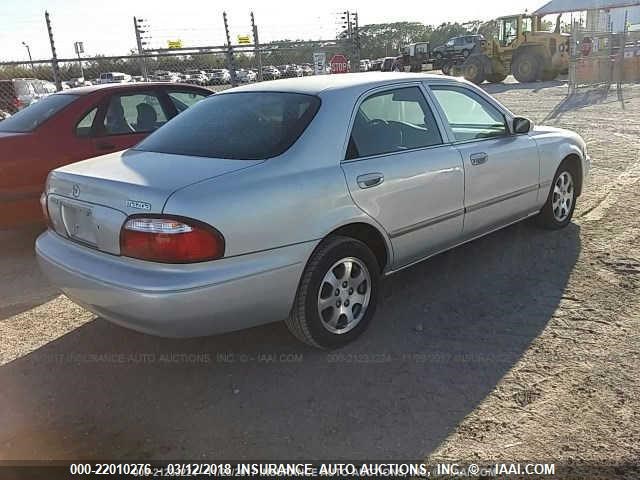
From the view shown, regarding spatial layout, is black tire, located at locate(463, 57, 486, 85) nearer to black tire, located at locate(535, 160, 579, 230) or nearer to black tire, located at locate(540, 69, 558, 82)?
black tire, located at locate(540, 69, 558, 82)

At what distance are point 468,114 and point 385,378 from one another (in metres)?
2.30

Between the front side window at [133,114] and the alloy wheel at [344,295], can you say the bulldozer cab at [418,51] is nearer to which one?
the front side window at [133,114]

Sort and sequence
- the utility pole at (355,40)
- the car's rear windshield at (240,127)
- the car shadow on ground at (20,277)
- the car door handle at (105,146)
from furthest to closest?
the utility pole at (355,40), the car door handle at (105,146), the car shadow on ground at (20,277), the car's rear windshield at (240,127)

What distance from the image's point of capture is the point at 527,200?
187 inches

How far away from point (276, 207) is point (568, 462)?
69.8 inches

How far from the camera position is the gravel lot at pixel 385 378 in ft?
8.61

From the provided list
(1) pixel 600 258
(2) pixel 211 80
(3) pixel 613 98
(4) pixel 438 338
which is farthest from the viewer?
(2) pixel 211 80

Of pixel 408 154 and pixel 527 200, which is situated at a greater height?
pixel 408 154

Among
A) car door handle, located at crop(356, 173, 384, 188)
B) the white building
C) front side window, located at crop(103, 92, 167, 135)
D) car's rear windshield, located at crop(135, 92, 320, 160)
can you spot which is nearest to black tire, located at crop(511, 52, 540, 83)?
the white building

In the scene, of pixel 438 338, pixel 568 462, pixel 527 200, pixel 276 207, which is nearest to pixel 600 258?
pixel 527 200

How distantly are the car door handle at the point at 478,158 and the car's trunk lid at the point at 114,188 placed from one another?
5.78ft

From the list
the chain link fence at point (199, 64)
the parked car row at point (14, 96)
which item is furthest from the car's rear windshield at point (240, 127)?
the parked car row at point (14, 96)

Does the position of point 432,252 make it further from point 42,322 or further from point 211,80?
point 211,80

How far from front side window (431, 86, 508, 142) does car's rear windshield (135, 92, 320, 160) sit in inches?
46.4
